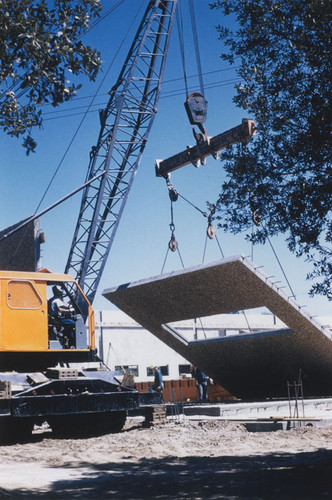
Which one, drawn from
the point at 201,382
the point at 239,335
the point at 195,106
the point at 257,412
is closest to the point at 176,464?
the point at 257,412

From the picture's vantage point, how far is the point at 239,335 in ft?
67.7

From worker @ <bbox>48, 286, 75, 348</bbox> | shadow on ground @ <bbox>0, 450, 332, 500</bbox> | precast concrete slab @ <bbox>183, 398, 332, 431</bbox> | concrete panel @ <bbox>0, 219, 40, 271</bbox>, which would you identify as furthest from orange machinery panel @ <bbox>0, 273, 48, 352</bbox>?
concrete panel @ <bbox>0, 219, 40, 271</bbox>

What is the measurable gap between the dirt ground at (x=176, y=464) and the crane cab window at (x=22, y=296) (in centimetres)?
299

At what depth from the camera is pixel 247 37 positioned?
343 inches

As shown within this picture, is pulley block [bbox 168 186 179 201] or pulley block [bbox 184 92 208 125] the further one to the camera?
pulley block [bbox 168 186 179 201]

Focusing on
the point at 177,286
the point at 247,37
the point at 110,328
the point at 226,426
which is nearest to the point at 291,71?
the point at 247,37

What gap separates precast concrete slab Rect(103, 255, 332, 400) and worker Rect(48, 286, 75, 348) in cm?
501

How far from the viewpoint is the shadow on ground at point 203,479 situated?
776cm

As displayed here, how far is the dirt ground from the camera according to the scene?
8.00 meters

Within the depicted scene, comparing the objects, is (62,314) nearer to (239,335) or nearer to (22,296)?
(22,296)

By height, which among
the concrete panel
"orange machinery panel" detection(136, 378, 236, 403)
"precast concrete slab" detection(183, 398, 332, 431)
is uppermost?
the concrete panel

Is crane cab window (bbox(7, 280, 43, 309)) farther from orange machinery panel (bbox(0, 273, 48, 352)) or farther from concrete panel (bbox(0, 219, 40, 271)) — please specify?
concrete panel (bbox(0, 219, 40, 271))

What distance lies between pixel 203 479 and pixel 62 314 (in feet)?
20.4

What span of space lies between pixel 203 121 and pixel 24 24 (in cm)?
1142
